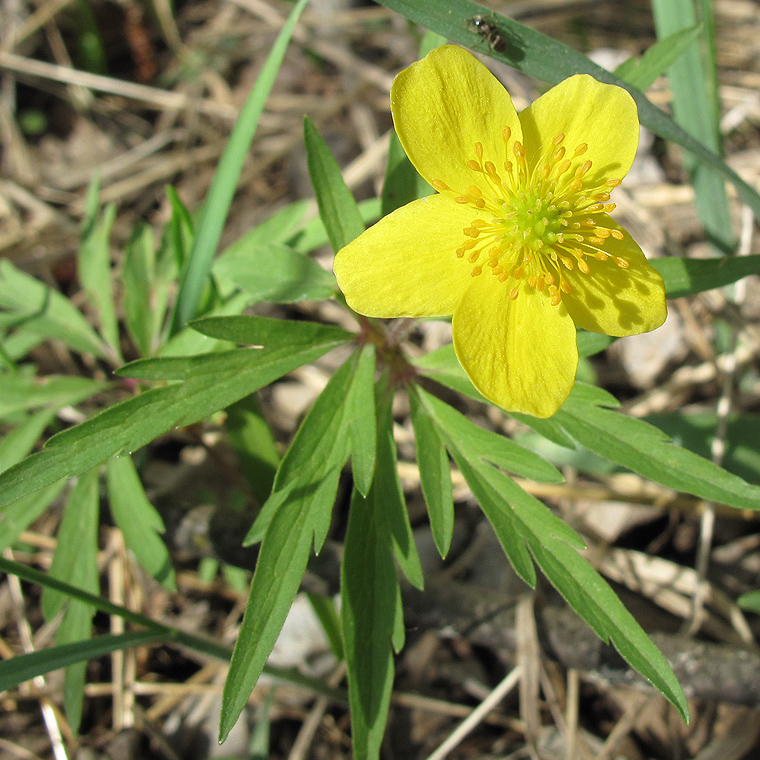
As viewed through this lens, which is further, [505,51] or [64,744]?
[64,744]

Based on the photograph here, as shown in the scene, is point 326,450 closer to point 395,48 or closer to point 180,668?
point 180,668

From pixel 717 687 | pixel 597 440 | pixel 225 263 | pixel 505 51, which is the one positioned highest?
pixel 505 51

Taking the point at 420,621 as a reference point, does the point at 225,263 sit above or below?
above

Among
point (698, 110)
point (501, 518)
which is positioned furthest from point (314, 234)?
point (698, 110)

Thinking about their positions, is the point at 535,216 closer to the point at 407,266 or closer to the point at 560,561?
the point at 407,266

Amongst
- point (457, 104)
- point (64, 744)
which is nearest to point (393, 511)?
point (457, 104)

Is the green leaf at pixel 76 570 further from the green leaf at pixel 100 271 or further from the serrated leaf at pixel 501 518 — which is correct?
the serrated leaf at pixel 501 518

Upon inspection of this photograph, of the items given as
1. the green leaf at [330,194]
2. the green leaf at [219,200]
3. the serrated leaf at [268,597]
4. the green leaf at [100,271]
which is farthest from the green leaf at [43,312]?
the serrated leaf at [268,597]

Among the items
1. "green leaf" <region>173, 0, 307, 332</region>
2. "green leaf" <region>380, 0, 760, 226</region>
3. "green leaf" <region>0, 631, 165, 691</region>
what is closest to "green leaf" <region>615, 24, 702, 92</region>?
"green leaf" <region>380, 0, 760, 226</region>
